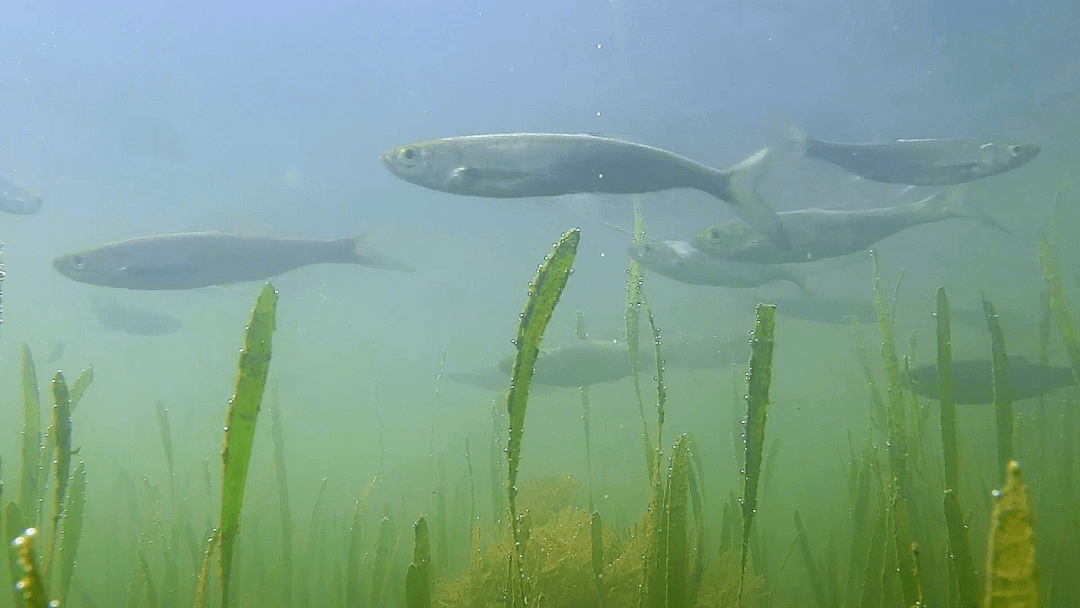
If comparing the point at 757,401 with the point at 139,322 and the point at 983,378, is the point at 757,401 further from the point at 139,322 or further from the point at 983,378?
the point at 139,322

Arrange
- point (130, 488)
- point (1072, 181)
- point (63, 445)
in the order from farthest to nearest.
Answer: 1. point (1072, 181)
2. point (130, 488)
3. point (63, 445)

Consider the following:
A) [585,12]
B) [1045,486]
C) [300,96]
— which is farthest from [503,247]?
[1045,486]

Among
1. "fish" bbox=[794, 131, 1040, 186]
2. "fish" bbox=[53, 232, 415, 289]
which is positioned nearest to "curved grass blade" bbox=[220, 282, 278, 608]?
"fish" bbox=[53, 232, 415, 289]

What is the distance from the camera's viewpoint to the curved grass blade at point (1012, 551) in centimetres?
64

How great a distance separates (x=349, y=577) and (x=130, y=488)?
12.6ft

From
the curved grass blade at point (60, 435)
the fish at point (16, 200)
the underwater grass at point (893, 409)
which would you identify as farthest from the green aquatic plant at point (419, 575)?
the fish at point (16, 200)

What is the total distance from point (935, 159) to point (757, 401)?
6.06m

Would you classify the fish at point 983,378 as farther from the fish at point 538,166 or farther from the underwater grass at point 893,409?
the fish at point 538,166

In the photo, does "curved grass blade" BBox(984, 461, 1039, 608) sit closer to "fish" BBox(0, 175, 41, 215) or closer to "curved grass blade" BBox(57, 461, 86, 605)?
"curved grass blade" BBox(57, 461, 86, 605)

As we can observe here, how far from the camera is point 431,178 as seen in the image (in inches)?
139

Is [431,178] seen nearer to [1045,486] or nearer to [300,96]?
[1045,486]

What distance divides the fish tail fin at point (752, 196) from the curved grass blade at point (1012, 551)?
342cm

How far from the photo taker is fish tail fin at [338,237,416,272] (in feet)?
17.3

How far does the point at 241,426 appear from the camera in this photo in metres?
1.35
